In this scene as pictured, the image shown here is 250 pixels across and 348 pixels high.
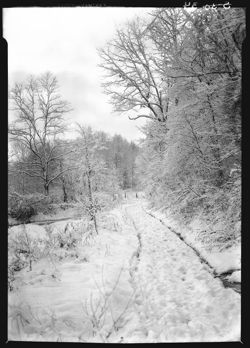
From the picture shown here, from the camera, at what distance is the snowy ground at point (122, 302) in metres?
2.51

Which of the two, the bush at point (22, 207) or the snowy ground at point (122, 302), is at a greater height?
the bush at point (22, 207)

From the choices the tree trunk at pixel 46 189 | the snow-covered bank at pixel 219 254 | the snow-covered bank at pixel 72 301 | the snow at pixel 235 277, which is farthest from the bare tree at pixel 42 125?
the snow at pixel 235 277

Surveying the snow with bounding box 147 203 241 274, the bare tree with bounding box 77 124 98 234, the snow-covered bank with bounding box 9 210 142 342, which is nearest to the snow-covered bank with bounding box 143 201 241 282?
the snow with bounding box 147 203 241 274

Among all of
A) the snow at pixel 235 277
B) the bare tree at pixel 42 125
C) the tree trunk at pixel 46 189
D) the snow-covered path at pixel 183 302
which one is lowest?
the snow-covered path at pixel 183 302

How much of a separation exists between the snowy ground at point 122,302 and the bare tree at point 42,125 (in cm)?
206

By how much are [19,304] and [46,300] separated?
384 millimetres

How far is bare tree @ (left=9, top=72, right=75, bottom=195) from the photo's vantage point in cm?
428

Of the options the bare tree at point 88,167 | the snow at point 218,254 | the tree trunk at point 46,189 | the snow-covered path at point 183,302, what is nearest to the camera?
the snow-covered path at point 183,302

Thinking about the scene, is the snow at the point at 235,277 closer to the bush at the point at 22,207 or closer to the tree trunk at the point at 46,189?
the bush at the point at 22,207

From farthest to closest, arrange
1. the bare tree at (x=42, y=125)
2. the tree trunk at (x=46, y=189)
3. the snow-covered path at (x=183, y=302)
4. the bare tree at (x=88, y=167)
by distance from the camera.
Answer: the bare tree at (x=88, y=167) → the tree trunk at (x=46, y=189) → the bare tree at (x=42, y=125) → the snow-covered path at (x=183, y=302)

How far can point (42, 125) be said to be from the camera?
202 inches

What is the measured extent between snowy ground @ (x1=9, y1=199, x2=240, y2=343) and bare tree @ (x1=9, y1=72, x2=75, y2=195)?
2.06 meters

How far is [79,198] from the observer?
6902mm

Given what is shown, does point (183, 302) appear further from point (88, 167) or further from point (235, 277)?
point (88, 167)
